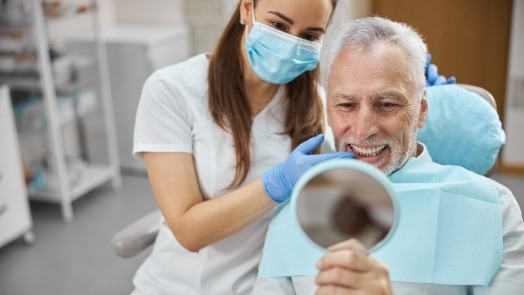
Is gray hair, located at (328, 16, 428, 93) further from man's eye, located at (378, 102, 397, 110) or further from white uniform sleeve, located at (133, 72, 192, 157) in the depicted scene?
white uniform sleeve, located at (133, 72, 192, 157)

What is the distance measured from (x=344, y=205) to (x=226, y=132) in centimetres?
80

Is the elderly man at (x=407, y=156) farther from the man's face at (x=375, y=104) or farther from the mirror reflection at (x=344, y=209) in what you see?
the mirror reflection at (x=344, y=209)

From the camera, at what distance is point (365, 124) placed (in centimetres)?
112

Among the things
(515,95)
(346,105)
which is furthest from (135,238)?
(515,95)

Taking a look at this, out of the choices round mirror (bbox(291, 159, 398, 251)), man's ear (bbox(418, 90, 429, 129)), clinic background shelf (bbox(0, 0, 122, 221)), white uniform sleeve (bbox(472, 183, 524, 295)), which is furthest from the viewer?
clinic background shelf (bbox(0, 0, 122, 221))

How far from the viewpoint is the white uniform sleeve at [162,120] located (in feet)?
4.64

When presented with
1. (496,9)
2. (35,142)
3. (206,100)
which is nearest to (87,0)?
(35,142)

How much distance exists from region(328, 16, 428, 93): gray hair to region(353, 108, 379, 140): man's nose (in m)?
0.12

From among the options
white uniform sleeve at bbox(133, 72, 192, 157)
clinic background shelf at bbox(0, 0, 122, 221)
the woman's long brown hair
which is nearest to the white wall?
the woman's long brown hair

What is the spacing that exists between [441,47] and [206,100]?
277cm

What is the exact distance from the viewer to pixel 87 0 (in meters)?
3.45

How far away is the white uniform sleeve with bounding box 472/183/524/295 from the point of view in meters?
1.09

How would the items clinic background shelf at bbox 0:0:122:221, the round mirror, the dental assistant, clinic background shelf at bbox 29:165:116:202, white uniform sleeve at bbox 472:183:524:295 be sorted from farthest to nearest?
clinic background shelf at bbox 29:165:116:202
clinic background shelf at bbox 0:0:122:221
the dental assistant
white uniform sleeve at bbox 472:183:524:295
the round mirror

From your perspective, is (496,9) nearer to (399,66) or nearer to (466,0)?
(466,0)
